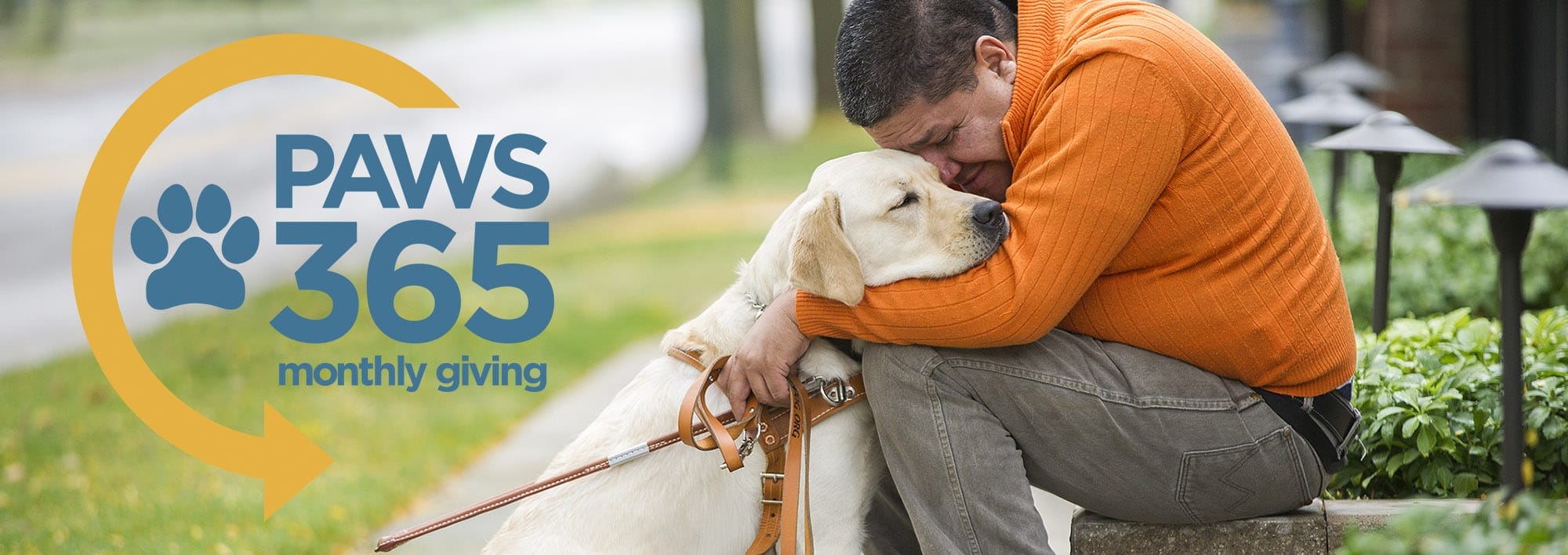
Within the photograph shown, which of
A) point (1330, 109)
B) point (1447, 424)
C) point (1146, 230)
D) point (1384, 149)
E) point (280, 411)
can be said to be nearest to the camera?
point (1146, 230)

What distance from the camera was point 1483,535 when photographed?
227 centimetres

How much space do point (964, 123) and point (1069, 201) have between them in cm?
48

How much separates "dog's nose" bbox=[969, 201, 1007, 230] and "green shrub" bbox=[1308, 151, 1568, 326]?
2.88m

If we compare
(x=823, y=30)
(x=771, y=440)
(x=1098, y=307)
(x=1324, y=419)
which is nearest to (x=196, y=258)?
(x=771, y=440)

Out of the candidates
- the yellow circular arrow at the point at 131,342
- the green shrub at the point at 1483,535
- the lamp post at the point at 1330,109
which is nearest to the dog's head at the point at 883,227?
the green shrub at the point at 1483,535

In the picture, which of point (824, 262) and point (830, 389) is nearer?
point (824, 262)

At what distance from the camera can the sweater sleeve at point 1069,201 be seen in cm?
279

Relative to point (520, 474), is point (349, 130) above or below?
above

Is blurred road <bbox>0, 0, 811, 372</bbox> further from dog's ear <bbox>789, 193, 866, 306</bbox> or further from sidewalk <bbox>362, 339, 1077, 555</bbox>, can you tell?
dog's ear <bbox>789, 193, 866, 306</bbox>

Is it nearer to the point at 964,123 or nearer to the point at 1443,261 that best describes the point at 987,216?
the point at 964,123

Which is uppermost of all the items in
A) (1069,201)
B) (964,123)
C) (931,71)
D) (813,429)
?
(931,71)

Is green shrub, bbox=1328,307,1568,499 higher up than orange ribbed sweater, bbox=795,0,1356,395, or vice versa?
orange ribbed sweater, bbox=795,0,1356,395

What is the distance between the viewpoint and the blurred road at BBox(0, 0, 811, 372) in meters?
13.5

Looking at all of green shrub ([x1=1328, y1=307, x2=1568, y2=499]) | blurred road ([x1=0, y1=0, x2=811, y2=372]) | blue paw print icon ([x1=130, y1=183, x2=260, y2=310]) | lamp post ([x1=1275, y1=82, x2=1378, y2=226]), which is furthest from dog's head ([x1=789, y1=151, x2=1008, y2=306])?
blurred road ([x1=0, y1=0, x2=811, y2=372])
